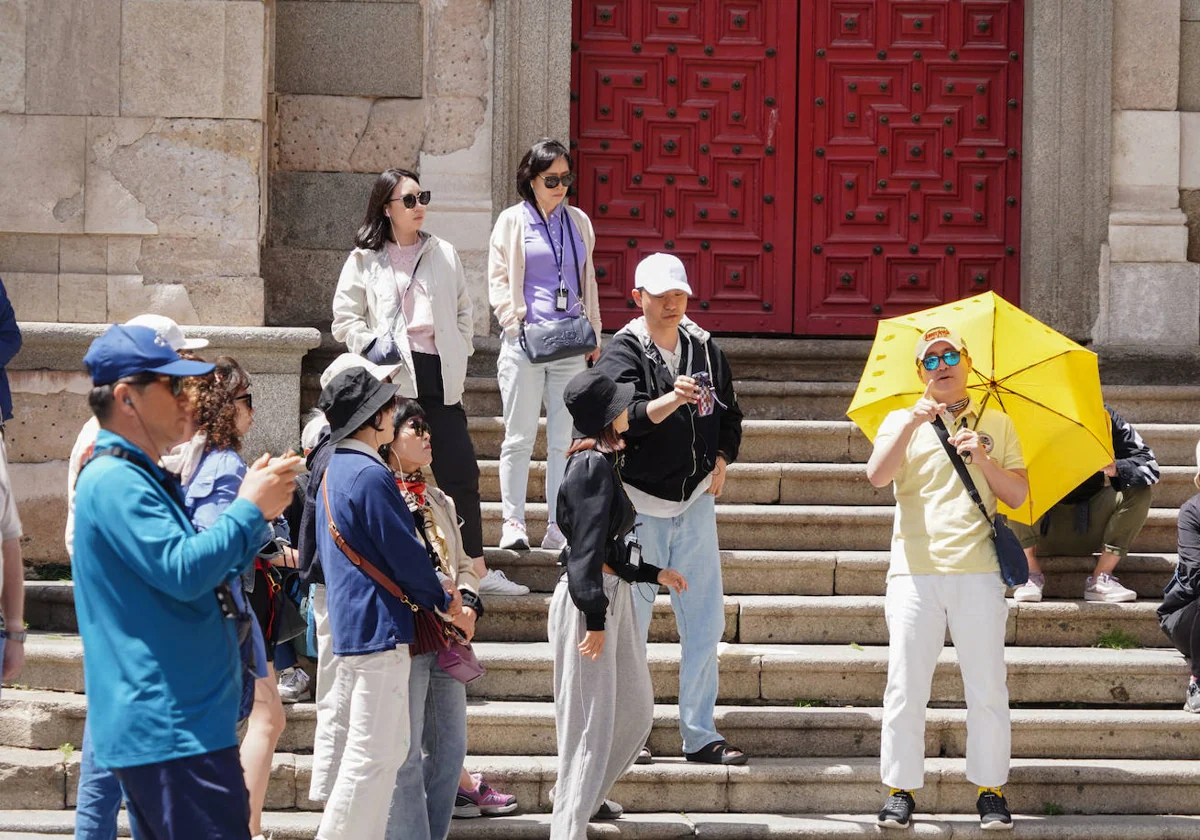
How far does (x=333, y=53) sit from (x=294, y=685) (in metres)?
4.22

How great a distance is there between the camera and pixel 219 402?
4.28 m

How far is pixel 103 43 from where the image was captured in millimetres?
8148

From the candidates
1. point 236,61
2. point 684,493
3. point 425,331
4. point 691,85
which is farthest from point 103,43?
point 684,493

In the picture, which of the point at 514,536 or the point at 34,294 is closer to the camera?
the point at 514,536

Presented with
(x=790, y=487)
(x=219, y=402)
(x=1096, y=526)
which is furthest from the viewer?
(x=790, y=487)

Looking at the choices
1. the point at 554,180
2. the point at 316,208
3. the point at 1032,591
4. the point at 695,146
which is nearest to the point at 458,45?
the point at 316,208

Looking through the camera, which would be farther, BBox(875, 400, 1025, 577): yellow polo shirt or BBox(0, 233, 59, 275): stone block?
BBox(0, 233, 59, 275): stone block

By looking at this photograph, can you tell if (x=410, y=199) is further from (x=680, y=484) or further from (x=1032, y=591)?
(x=1032, y=591)

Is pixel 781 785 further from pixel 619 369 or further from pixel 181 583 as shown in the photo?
pixel 181 583

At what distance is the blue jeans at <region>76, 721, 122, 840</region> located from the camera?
182 inches

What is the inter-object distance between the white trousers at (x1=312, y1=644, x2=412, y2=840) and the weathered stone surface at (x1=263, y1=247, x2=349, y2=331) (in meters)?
4.43

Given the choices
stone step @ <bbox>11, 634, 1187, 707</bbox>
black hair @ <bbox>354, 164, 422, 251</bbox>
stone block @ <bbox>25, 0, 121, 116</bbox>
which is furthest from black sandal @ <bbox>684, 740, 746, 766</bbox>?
stone block @ <bbox>25, 0, 121, 116</bbox>

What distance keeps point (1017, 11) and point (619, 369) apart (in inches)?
A: 198

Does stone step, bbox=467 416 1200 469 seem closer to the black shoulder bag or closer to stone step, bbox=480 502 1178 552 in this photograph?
stone step, bbox=480 502 1178 552
